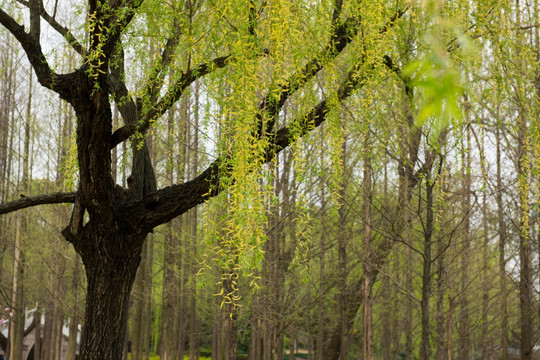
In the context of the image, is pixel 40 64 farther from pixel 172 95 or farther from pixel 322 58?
pixel 322 58

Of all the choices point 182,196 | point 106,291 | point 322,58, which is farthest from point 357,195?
point 322,58

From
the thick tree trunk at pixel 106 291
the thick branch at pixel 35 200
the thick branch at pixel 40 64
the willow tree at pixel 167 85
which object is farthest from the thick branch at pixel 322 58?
the thick branch at pixel 35 200

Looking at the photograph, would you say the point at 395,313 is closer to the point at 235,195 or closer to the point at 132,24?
the point at 132,24

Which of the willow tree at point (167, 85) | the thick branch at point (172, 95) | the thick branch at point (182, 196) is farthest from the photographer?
the thick branch at point (182, 196)

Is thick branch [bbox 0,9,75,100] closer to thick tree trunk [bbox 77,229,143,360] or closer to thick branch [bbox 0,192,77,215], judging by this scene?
thick branch [bbox 0,192,77,215]

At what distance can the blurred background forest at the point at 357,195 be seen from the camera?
12.3 ft

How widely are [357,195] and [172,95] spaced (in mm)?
5519

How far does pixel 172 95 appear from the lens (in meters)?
4.68

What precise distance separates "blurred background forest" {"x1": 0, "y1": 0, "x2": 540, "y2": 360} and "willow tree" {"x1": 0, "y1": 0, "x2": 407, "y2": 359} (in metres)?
0.08

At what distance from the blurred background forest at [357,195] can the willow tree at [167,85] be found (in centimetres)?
8

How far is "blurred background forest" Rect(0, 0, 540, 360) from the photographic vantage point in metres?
3.75

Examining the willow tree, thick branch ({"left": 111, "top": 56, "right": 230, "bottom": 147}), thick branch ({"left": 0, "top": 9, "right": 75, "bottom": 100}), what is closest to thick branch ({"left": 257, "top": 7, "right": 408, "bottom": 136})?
the willow tree

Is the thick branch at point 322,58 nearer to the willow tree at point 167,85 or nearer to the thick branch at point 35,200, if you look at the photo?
the willow tree at point 167,85

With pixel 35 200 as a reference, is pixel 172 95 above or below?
above
